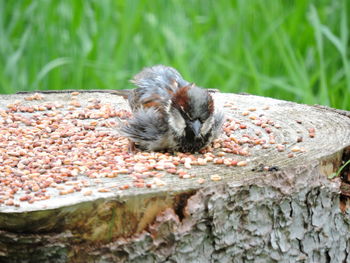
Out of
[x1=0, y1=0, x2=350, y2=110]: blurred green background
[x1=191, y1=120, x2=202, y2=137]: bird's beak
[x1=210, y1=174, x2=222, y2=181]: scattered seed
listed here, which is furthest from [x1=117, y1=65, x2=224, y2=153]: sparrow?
[x1=0, y1=0, x2=350, y2=110]: blurred green background

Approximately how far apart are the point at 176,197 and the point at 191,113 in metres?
0.65

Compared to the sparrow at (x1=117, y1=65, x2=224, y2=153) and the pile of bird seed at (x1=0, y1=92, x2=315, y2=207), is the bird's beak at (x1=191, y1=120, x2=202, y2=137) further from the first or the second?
the pile of bird seed at (x1=0, y1=92, x2=315, y2=207)

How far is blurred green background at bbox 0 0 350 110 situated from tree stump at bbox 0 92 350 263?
5.10 feet

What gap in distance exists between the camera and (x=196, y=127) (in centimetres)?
314

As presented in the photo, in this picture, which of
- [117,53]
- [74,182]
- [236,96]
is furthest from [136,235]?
[117,53]

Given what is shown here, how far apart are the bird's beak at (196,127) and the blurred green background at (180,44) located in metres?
1.77

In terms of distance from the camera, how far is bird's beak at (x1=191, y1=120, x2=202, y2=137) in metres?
3.12

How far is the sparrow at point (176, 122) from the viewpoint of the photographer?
3143mm

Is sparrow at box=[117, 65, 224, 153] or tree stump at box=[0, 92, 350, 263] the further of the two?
sparrow at box=[117, 65, 224, 153]

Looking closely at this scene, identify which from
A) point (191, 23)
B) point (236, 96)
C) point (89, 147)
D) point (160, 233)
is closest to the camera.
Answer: point (160, 233)

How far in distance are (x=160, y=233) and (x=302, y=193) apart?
682 mm

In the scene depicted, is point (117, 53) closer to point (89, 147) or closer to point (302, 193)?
point (89, 147)

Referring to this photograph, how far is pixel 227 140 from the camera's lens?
338 cm

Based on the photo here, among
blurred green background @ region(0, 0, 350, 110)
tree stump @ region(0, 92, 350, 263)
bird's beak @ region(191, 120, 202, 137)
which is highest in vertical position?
blurred green background @ region(0, 0, 350, 110)
